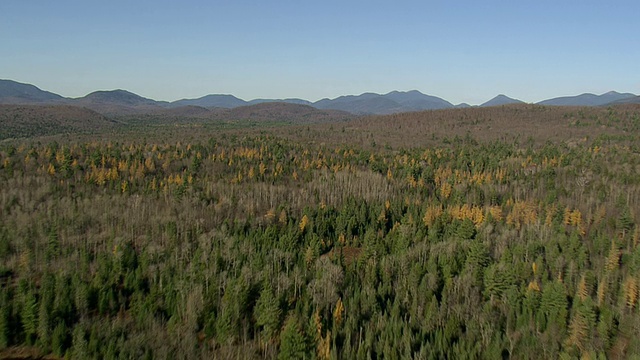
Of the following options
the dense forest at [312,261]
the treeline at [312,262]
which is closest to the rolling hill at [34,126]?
the dense forest at [312,261]

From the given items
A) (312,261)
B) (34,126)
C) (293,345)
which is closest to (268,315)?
(293,345)

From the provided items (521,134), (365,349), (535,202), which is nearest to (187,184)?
(365,349)

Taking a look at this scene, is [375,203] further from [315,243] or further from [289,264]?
[289,264]

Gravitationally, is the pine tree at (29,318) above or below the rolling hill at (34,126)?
below

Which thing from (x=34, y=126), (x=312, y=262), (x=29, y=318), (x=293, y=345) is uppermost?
(x=34, y=126)

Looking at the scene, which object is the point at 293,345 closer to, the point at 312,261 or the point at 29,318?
the point at 312,261

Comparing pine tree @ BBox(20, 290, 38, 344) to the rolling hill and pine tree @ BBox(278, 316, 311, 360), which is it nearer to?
pine tree @ BBox(278, 316, 311, 360)

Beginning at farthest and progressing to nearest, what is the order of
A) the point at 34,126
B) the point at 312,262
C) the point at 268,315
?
the point at 34,126 → the point at 312,262 → the point at 268,315

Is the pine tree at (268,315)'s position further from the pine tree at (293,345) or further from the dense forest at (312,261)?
the pine tree at (293,345)
